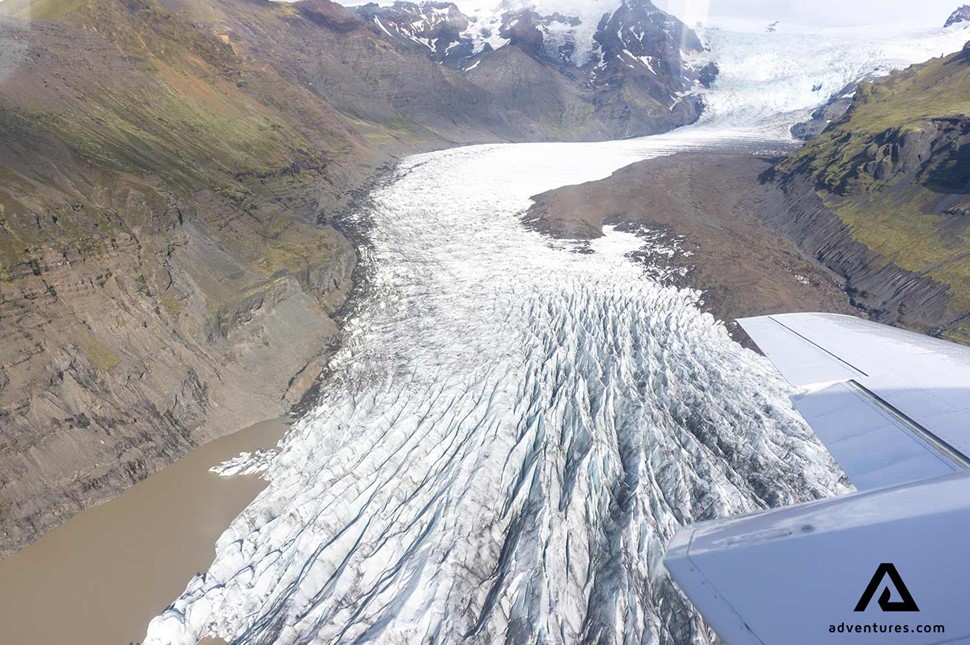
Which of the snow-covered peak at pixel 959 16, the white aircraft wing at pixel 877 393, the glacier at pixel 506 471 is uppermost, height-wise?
the snow-covered peak at pixel 959 16

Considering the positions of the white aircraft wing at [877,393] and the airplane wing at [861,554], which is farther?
the white aircraft wing at [877,393]

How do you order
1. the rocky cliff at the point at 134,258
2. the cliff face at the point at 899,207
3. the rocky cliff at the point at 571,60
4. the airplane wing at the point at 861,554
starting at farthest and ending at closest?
the rocky cliff at the point at 571,60 < the cliff face at the point at 899,207 < the rocky cliff at the point at 134,258 < the airplane wing at the point at 861,554

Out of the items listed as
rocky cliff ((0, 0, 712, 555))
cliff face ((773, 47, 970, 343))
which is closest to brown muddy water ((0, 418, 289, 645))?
rocky cliff ((0, 0, 712, 555))

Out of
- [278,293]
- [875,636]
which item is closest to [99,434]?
[278,293]

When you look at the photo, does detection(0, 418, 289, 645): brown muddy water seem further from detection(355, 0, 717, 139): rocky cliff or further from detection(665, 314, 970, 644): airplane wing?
detection(355, 0, 717, 139): rocky cliff

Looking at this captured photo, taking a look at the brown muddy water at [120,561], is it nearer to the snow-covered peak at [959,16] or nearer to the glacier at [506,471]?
the glacier at [506,471]

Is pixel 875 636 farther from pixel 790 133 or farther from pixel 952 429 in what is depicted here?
pixel 790 133

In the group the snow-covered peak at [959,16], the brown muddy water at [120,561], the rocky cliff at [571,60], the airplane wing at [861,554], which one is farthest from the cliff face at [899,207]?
the snow-covered peak at [959,16]
